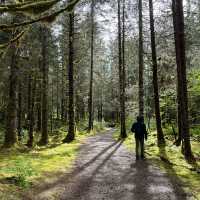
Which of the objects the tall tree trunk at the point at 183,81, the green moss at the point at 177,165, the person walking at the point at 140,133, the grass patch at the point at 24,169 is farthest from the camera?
the person walking at the point at 140,133

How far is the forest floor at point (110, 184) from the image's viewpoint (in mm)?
10094

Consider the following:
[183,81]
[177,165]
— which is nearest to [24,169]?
[177,165]

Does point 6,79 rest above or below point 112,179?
above

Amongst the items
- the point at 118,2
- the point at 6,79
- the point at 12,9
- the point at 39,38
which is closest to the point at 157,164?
the point at 12,9

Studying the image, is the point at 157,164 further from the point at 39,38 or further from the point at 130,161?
the point at 39,38

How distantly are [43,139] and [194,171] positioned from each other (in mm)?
13426

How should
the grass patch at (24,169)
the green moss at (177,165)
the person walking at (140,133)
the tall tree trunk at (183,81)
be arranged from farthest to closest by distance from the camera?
1. the person walking at (140,133)
2. the tall tree trunk at (183,81)
3. the green moss at (177,165)
4. the grass patch at (24,169)

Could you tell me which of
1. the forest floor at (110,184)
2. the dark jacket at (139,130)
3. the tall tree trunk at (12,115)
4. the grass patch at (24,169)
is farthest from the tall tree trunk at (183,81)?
the tall tree trunk at (12,115)

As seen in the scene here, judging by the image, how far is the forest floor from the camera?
1009 centimetres

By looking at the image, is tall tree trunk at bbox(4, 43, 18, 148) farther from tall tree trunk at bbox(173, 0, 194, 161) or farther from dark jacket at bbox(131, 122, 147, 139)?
tall tree trunk at bbox(173, 0, 194, 161)

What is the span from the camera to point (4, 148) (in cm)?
1869

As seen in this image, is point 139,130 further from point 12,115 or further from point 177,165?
point 12,115

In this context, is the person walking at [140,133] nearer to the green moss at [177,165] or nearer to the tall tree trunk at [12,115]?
the green moss at [177,165]

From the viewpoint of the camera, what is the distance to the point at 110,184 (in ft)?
38.0
